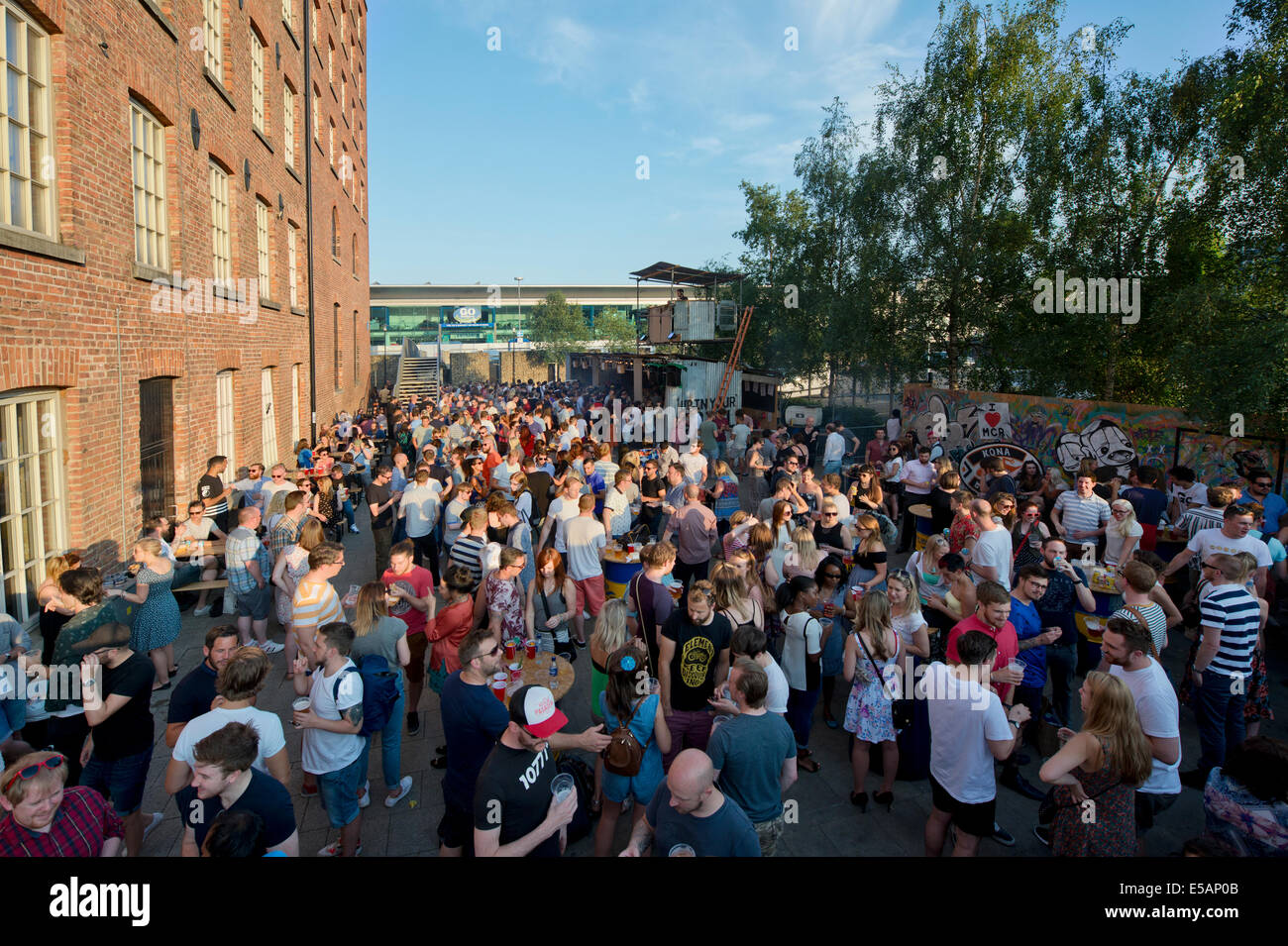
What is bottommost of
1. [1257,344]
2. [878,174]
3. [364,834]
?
[364,834]

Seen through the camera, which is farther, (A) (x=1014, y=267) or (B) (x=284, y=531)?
(A) (x=1014, y=267)

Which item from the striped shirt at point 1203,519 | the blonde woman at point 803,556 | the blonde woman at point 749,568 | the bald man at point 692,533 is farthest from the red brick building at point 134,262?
the striped shirt at point 1203,519

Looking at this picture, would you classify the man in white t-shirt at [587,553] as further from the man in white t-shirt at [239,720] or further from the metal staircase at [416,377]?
the metal staircase at [416,377]

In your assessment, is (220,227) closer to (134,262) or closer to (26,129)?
(134,262)

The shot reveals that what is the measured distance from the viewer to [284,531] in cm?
759

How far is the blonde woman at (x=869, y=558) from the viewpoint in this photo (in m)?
6.43

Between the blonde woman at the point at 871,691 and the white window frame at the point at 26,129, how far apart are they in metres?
7.39

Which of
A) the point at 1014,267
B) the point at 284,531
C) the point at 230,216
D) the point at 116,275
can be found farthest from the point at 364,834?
the point at 1014,267

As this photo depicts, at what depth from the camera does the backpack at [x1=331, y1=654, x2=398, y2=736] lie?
455cm

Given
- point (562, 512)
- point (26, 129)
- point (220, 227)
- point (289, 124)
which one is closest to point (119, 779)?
point (562, 512)

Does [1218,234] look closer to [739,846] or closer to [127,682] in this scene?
[739,846]

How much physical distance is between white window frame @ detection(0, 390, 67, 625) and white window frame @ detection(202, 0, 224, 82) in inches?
277

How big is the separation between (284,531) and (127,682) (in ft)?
11.6

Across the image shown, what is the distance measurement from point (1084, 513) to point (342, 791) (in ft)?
25.3
